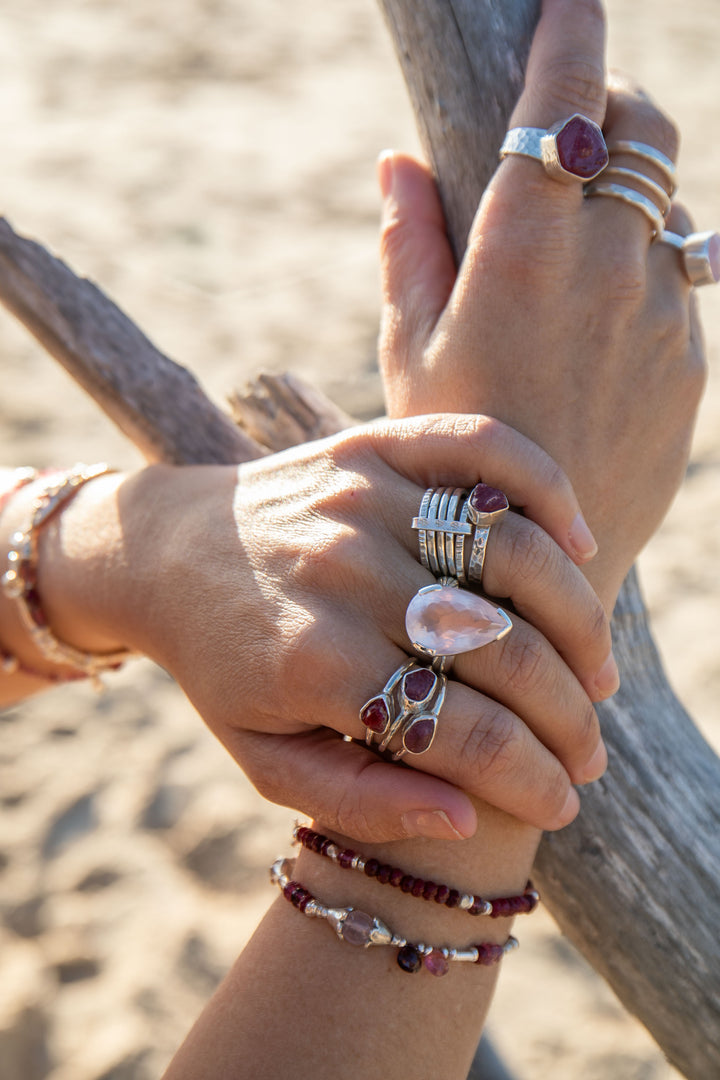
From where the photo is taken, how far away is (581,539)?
104 centimetres

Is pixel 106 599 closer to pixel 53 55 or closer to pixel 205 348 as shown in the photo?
pixel 205 348

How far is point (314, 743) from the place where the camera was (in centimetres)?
103

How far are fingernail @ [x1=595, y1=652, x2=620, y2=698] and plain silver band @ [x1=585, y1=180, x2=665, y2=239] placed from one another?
541 mm

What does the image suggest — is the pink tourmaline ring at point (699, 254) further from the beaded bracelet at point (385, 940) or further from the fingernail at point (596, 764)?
the beaded bracelet at point (385, 940)

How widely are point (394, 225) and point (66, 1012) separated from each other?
1706mm

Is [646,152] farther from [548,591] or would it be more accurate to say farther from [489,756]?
[489,756]

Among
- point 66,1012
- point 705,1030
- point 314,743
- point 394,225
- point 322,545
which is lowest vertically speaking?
point 66,1012

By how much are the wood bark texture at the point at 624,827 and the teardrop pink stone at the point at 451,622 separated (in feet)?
1.14

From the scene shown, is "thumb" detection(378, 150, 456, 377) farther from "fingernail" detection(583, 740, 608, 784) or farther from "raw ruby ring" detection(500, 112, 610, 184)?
"fingernail" detection(583, 740, 608, 784)

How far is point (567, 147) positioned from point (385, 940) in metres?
0.91

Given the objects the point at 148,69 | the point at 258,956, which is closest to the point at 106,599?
the point at 258,956

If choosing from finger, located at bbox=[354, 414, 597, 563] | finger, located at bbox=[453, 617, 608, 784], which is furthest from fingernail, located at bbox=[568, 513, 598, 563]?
finger, located at bbox=[453, 617, 608, 784]

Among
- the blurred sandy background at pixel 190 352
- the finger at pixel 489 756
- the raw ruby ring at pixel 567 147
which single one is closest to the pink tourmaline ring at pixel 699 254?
the raw ruby ring at pixel 567 147

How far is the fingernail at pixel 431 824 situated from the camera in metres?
0.94
